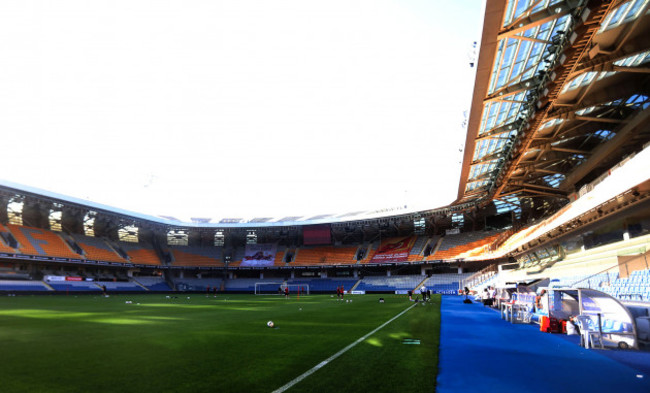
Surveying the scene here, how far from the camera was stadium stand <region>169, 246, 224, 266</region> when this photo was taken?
69.0m

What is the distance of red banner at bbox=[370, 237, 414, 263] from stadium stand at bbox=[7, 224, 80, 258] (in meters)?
45.3

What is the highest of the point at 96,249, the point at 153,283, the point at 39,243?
the point at 39,243

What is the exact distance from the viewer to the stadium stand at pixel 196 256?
226ft

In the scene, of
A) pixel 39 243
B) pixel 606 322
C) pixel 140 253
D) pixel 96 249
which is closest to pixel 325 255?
pixel 140 253

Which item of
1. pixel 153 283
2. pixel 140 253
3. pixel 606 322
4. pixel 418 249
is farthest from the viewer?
pixel 140 253

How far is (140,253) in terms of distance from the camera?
6406 cm

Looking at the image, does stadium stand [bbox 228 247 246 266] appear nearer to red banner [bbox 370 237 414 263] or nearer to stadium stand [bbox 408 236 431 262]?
red banner [bbox 370 237 414 263]

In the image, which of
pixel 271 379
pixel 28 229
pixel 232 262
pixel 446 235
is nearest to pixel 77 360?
pixel 271 379

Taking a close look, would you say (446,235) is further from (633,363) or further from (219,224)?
(633,363)

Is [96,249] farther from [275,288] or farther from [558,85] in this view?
[558,85]

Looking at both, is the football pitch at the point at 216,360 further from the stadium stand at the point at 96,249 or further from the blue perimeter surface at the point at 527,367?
the stadium stand at the point at 96,249

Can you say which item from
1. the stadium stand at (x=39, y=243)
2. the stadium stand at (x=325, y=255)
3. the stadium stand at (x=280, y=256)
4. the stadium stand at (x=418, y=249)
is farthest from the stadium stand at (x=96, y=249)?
the stadium stand at (x=418, y=249)

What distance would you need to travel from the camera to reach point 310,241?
220ft

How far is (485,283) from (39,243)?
57.4 meters
